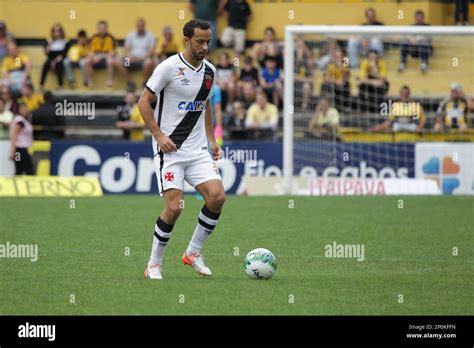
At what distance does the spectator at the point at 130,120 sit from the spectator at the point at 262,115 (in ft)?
8.32

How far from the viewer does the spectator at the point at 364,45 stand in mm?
27250

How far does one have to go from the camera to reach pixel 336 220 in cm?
1770

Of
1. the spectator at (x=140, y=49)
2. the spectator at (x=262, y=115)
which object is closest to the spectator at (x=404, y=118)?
the spectator at (x=262, y=115)

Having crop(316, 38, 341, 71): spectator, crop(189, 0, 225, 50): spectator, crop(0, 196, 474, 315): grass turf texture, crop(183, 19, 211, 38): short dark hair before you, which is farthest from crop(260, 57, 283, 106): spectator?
crop(183, 19, 211, 38): short dark hair

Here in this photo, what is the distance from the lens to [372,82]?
26266 mm

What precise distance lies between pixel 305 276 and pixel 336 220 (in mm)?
6405

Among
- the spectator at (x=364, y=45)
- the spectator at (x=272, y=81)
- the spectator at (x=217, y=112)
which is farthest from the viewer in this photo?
the spectator at (x=272, y=81)

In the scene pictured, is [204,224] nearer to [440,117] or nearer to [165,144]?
[165,144]

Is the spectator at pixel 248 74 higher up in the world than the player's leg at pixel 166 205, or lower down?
higher up

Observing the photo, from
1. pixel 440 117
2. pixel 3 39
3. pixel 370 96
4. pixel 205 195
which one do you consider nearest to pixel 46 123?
pixel 3 39

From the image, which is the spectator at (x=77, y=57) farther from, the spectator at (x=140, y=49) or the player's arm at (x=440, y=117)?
the player's arm at (x=440, y=117)

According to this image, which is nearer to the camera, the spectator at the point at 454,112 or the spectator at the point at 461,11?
the spectator at the point at 454,112

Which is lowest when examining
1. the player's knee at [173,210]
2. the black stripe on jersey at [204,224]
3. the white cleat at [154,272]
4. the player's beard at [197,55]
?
the white cleat at [154,272]
